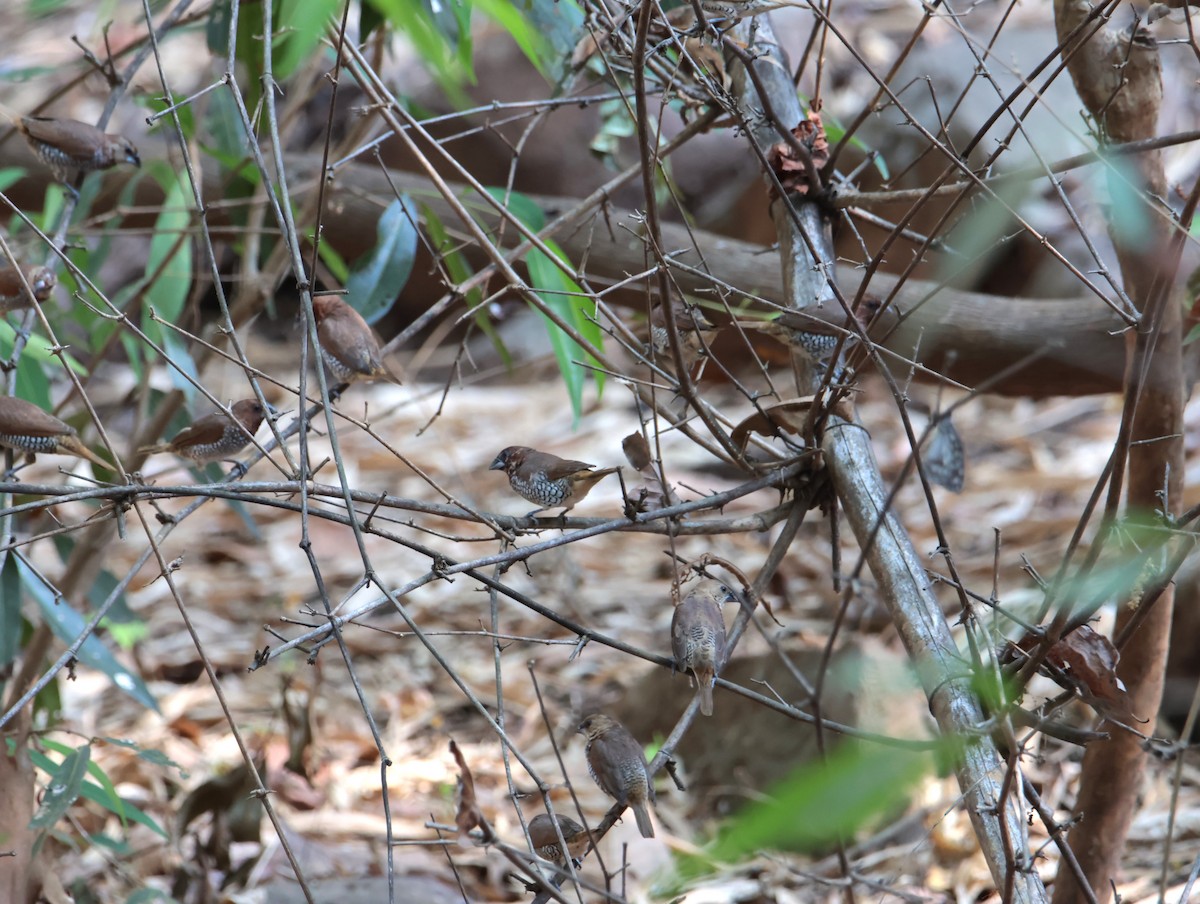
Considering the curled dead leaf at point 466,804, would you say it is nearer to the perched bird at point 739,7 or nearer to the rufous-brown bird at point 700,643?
the rufous-brown bird at point 700,643

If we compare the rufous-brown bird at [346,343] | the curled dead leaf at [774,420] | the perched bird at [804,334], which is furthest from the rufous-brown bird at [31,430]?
→ the perched bird at [804,334]

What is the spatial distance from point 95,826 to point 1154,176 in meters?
2.70

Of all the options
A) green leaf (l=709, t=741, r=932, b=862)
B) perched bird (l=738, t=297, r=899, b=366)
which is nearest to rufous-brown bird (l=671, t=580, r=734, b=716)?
perched bird (l=738, t=297, r=899, b=366)

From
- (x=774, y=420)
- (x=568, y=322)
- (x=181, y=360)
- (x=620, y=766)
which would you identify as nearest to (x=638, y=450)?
(x=774, y=420)

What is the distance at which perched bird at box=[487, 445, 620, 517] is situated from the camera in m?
1.84

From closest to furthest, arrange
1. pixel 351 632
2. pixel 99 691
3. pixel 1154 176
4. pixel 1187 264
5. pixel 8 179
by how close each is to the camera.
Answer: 1. pixel 1154 176
2. pixel 1187 264
3. pixel 8 179
4. pixel 99 691
5. pixel 351 632

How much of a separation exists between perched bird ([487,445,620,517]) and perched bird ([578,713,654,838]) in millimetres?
408

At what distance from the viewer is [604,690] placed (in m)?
3.83

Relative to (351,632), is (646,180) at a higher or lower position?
higher

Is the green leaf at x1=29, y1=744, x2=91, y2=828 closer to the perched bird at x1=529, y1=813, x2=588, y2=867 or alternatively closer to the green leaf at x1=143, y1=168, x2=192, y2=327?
the perched bird at x1=529, y1=813, x2=588, y2=867

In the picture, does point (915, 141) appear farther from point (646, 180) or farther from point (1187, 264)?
point (646, 180)

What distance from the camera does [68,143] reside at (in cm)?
190

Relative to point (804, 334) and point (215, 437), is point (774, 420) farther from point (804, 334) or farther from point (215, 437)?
point (215, 437)

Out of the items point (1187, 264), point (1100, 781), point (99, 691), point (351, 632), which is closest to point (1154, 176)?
point (1187, 264)
